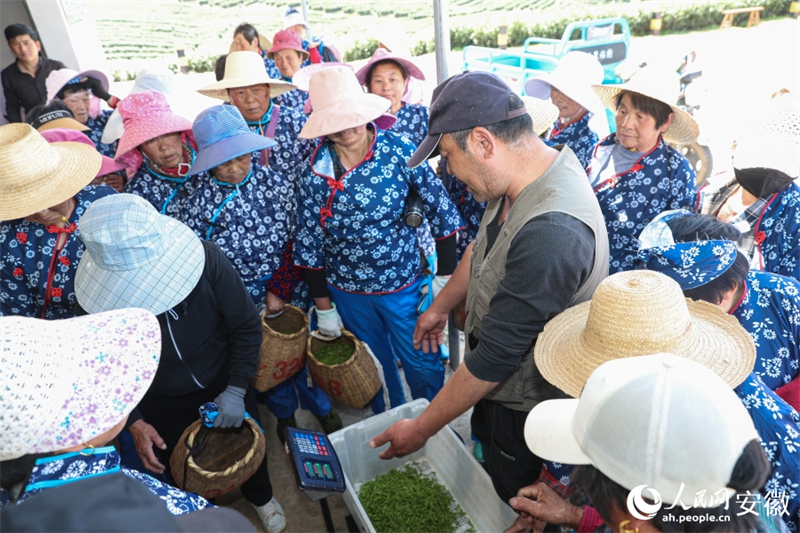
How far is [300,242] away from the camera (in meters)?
2.83

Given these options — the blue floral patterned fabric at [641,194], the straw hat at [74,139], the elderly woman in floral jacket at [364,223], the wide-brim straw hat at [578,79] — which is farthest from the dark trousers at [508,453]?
the straw hat at [74,139]

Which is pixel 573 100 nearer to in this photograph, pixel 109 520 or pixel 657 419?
pixel 657 419

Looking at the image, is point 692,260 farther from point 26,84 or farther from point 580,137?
point 26,84

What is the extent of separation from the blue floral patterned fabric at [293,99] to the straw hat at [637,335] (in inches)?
142

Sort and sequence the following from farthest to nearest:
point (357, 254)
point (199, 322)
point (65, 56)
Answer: point (65, 56) < point (357, 254) < point (199, 322)

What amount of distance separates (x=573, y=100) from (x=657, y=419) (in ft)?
9.81

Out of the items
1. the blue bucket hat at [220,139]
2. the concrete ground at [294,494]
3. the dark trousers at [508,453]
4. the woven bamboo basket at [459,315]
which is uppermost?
the blue bucket hat at [220,139]

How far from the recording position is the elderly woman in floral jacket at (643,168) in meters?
2.69

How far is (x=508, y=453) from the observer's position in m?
1.93

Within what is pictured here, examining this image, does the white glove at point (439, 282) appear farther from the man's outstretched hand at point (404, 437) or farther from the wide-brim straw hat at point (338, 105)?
the man's outstretched hand at point (404, 437)

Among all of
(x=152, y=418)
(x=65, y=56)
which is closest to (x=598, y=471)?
(x=152, y=418)

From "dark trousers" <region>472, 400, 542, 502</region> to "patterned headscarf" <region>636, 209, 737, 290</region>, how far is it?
73cm

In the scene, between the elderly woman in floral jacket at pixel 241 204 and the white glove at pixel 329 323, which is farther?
the white glove at pixel 329 323

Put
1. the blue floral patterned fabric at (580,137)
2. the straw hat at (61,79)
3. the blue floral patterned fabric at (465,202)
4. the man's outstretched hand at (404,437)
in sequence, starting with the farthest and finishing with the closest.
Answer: the straw hat at (61,79), the blue floral patterned fabric at (580,137), the blue floral patterned fabric at (465,202), the man's outstretched hand at (404,437)
